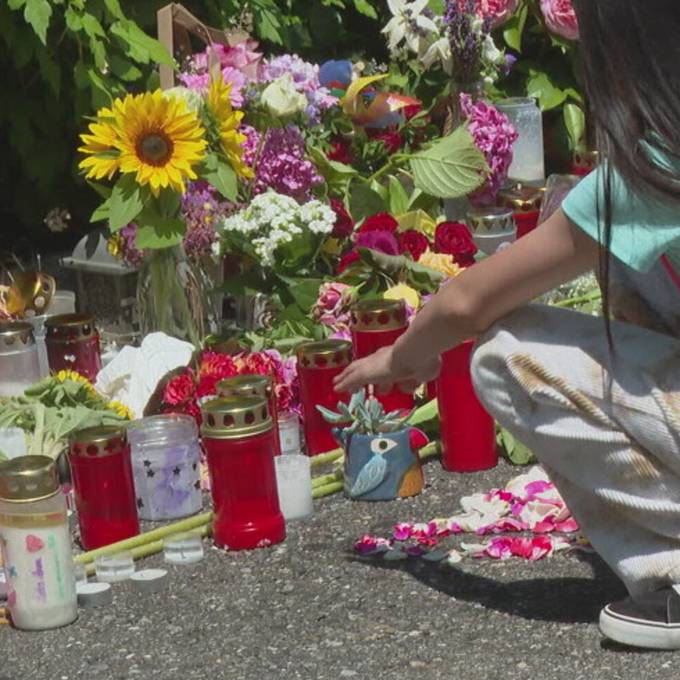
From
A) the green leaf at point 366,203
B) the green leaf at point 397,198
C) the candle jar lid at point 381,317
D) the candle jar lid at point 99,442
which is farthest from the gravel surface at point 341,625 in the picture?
the green leaf at point 397,198

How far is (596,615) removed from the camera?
9.65ft

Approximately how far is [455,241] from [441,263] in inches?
3.1

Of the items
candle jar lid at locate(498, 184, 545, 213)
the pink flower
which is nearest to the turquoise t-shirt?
candle jar lid at locate(498, 184, 545, 213)

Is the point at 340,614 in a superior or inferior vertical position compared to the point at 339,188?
inferior

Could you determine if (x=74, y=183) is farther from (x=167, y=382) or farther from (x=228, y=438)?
(x=228, y=438)

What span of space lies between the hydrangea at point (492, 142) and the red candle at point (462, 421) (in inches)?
46.3

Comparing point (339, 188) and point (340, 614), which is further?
point (339, 188)

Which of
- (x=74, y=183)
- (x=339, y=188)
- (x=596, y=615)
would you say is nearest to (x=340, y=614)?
(x=596, y=615)

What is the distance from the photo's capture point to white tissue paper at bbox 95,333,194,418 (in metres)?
3.96

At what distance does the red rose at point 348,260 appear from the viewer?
14.2ft

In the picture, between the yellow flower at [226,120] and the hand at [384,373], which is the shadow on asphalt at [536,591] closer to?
the hand at [384,373]

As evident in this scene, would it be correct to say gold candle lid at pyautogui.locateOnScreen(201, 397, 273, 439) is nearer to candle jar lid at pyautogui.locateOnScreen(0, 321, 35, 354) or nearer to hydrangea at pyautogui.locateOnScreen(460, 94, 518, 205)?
candle jar lid at pyautogui.locateOnScreen(0, 321, 35, 354)

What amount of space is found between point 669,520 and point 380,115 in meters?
2.36

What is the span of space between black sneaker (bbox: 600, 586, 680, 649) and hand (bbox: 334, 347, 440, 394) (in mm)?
478
